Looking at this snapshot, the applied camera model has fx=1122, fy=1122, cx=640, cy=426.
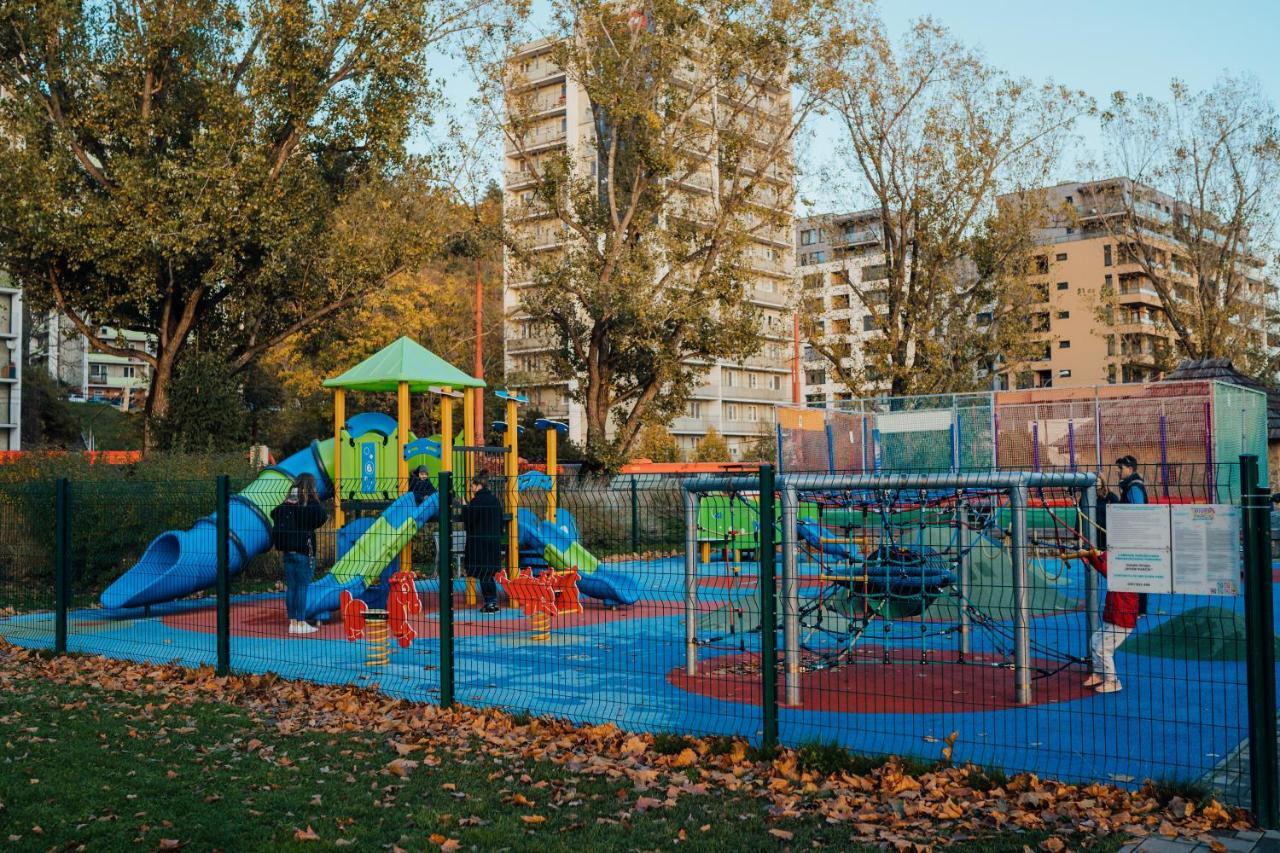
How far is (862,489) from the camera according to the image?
8.43 m

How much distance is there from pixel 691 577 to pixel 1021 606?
246cm

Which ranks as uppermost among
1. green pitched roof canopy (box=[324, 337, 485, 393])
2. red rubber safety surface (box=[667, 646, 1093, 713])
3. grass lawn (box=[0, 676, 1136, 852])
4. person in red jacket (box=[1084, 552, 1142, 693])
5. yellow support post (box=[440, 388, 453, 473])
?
green pitched roof canopy (box=[324, 337, 485, 393])

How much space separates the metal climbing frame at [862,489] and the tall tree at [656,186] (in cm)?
2013

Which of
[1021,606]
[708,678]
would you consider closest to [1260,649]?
[1021,606]

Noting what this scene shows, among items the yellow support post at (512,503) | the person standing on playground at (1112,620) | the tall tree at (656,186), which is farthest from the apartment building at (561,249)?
the person standing on playground at (1112,620)

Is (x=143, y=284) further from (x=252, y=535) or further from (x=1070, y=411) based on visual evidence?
(x=1070, y=411)

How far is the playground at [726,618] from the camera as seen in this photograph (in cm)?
768

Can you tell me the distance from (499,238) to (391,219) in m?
4.77

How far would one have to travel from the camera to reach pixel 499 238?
30906mm

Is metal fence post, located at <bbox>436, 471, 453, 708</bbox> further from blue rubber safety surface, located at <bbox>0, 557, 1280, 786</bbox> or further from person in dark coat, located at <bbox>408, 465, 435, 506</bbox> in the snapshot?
person in dark coat, located at <bbox>408, 465, 435, 506</bbox>

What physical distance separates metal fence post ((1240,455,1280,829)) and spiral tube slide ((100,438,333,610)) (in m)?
11.1

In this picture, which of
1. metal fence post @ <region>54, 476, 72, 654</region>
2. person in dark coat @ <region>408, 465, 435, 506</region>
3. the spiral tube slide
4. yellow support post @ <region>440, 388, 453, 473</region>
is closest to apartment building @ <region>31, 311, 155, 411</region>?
the spiral tube slide

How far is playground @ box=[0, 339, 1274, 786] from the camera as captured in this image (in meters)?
7.68

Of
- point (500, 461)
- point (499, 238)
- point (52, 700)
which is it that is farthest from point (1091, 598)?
point (499, 238)
